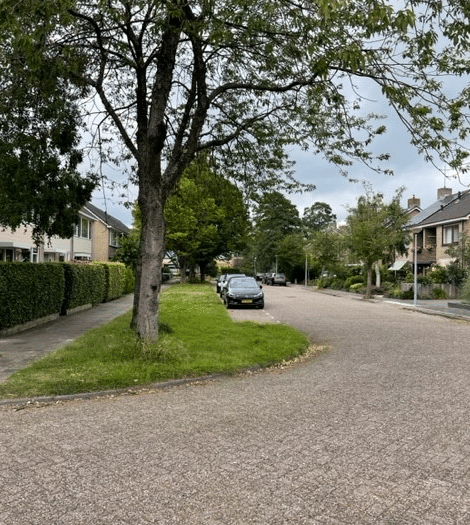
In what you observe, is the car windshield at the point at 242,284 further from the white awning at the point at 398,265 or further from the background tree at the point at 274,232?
the background tree at the point at 274,232

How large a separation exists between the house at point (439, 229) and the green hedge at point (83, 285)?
79.4ft

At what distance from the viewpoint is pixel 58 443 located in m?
5.02

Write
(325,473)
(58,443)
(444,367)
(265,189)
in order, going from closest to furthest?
(325,473) → (58,443) → (444,367) → (265,189)

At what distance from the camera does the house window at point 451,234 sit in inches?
1574

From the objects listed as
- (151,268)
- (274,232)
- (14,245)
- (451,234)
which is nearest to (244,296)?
(14,245)

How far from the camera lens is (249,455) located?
462 centimetres

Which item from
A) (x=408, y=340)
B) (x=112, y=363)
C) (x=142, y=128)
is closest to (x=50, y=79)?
(x=142, y=128)

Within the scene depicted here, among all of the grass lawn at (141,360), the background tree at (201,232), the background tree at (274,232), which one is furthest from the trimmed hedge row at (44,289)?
the background tree at (274,232)

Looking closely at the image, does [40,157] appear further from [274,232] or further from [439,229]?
[274,232]

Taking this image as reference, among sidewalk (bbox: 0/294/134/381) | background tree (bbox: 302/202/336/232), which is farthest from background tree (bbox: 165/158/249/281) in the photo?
background tree (bbox: 302/202/336/232)

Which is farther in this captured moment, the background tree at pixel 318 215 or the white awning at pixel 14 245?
the background tree at pixel 318 215

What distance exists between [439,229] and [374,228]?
1128 centimetres

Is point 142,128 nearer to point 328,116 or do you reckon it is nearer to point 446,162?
point 328,116

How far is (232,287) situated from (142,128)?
1472cm
